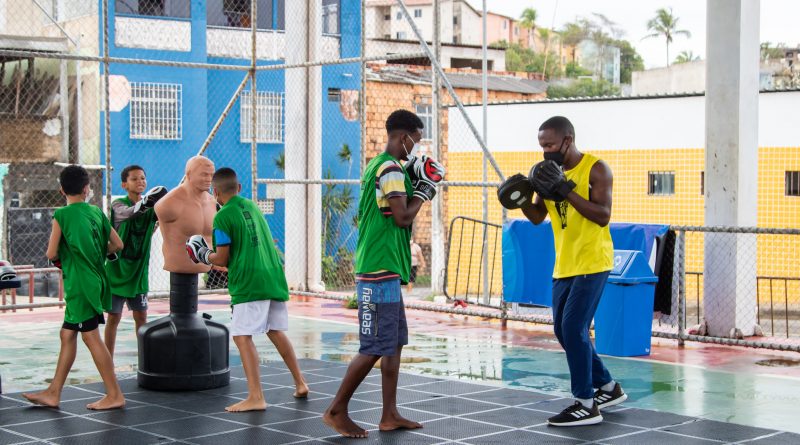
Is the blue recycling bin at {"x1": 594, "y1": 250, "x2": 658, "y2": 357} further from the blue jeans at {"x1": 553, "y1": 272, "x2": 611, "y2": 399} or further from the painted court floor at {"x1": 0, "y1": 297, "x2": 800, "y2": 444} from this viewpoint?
the blue jeans at {"x1": 553, "y1": 272, "x2": 611, "y2": 399}

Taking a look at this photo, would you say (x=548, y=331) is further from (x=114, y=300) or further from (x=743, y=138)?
(x=114, y=300)

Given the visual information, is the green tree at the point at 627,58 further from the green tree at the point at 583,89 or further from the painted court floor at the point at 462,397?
the painted court floor at the point at 462,397

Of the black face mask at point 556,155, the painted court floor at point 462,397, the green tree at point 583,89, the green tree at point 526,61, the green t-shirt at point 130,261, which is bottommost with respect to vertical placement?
the painted court floor at point 462,397

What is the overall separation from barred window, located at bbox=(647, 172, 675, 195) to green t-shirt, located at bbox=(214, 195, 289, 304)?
20439mm

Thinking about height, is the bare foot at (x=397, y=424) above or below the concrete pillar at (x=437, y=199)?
below

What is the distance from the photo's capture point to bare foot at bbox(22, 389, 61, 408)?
7.89 meters

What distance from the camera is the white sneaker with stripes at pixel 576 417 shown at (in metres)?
7.25

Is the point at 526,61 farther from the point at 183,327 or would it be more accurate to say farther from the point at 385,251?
the point at 385,251

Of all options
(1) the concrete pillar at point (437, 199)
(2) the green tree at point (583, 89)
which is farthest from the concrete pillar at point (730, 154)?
(2) the green tree at point (583, 89)

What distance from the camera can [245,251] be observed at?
7.84 m

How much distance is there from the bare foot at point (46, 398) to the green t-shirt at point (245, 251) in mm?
1462

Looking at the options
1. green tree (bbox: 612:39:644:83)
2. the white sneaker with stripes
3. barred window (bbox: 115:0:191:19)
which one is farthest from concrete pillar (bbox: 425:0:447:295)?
green tree (bbox: 612:39:644:83)

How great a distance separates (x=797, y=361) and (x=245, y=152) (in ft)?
70.8

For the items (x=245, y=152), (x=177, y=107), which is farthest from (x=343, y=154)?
(x=177, y=107)
